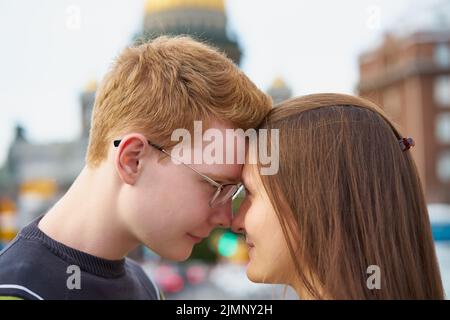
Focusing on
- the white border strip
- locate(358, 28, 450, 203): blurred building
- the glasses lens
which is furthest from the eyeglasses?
locate(358, 28, 450, 203): blurred building

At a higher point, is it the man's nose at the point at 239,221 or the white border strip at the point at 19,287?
the man's nose at the point at 239,221

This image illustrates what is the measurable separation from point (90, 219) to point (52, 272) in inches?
6.2

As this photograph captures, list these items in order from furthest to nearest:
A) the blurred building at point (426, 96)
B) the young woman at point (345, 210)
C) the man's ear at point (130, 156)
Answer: the blurred building at point (426, 96)
the man's ear at point (130, 156)
the young woman at point (345, 210)

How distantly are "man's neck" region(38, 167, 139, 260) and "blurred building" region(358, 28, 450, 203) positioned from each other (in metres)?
19.9

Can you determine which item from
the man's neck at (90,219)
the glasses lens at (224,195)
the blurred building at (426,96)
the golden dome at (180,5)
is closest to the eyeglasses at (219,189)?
the glasses lens at (224,195)

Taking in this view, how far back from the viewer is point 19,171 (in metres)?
18.9

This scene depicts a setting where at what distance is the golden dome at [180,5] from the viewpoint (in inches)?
315

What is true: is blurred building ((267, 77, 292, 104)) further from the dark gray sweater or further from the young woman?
the dark gray sweater

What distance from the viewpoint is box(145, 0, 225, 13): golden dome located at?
8.01 m

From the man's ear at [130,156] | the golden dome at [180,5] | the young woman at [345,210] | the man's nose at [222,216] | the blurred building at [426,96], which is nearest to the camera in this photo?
the young woman at [345,210]

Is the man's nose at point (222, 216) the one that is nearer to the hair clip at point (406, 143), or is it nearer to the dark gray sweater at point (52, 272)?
the dark gray sweater at point (52, 272)

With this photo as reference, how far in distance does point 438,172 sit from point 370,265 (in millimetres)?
21679

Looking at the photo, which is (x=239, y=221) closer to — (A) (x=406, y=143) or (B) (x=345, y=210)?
(B) (x=345, y=210)

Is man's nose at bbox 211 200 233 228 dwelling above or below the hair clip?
below
